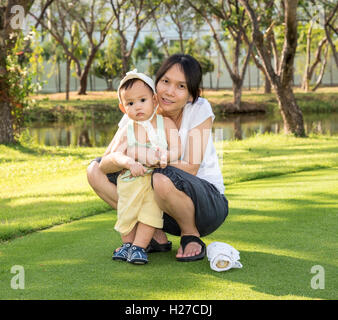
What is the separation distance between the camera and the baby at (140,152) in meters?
3.79

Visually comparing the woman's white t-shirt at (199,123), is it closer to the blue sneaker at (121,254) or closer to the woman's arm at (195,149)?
the woman's arm at (195,149)

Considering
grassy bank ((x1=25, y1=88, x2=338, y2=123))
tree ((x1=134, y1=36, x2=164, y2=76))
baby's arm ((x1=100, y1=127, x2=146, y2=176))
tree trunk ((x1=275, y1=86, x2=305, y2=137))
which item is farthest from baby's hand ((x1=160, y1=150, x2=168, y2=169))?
tree ((x1=134, y1=36, x2=164, y2=76))

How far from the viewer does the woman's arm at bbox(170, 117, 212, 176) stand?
3.96m

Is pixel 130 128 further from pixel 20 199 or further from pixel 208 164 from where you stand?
pixel 20 199

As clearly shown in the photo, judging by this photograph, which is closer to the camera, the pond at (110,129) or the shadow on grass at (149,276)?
the shadow on grass at (149,276)

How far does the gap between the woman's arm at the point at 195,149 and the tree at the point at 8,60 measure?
956 cm

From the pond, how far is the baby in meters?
14.1

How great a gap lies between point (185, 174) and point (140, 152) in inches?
12.6

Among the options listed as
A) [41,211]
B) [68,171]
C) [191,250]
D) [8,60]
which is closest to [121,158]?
[191,250]

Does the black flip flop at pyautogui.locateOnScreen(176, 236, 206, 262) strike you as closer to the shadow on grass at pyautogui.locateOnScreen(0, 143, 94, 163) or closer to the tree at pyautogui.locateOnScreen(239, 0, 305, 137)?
the shadow on grass at pyautogui.locateOnScreen(0, 143, 94, 163)

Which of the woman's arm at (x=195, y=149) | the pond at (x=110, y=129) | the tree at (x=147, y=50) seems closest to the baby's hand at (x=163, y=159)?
the woman's arm at (x=195, y=149)

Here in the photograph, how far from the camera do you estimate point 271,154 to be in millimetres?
10898

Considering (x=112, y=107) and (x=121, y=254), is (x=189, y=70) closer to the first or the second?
(x=121, y=254)
